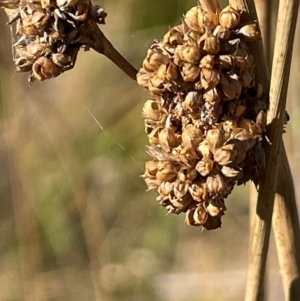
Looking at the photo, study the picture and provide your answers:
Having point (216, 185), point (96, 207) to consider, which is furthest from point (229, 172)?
point (96, 207)

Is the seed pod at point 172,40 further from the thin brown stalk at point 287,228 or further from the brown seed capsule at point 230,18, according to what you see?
the thin brown stalk at point 287,228

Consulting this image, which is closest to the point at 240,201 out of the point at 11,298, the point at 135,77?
the point at 11,298

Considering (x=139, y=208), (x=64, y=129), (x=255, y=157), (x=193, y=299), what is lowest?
(x=193, y=299)

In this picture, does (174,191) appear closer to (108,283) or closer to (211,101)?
(211,101)

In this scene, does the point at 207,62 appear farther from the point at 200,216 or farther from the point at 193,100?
the point at 200,216

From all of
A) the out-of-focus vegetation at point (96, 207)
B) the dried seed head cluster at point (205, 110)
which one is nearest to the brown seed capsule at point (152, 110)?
the dried seed head cluster at point (205, 110)

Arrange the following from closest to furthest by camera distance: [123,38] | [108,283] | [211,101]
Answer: [211,101]
[123,38]
[108,283]

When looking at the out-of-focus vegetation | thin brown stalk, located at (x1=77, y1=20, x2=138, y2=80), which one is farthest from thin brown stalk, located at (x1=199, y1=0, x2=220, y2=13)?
the out-of-focus vegetation
